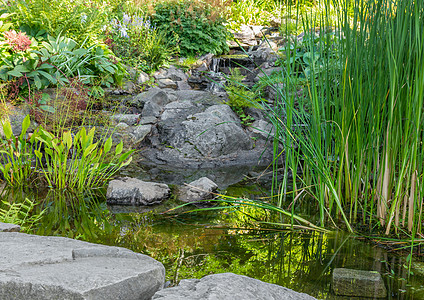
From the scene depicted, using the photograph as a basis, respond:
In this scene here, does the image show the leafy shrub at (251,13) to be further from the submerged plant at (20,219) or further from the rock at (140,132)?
the submerged plant at (20,219)

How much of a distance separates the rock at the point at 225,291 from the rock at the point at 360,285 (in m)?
0.42

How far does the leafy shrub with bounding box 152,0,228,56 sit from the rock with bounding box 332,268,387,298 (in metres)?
7.23

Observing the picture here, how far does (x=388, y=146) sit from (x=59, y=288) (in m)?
1.81

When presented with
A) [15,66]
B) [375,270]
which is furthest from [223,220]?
[15,66]

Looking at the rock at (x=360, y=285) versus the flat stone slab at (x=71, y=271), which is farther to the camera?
the rock at (x=360, y=285)

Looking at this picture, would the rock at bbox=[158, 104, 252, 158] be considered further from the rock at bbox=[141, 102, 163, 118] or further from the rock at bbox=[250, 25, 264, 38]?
the rock at bbox=[250, 25, 264, 38]

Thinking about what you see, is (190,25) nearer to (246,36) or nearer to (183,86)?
(246,36)

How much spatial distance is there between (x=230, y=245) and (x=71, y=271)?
1.10 meters

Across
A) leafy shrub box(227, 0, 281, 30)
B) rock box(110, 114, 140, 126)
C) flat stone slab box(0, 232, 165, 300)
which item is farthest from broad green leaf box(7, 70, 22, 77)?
leafy shrub box(227, 0, 281, 30)

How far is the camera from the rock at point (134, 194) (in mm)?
3076

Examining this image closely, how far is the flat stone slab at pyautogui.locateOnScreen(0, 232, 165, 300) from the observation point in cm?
128

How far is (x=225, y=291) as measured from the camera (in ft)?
4.37

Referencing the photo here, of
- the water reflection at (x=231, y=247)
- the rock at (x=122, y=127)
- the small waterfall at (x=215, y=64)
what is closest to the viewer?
the water reflection at (x=231, y=247)

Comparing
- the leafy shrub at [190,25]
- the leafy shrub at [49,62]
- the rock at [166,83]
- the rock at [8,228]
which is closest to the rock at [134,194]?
the rock at [8,228]
